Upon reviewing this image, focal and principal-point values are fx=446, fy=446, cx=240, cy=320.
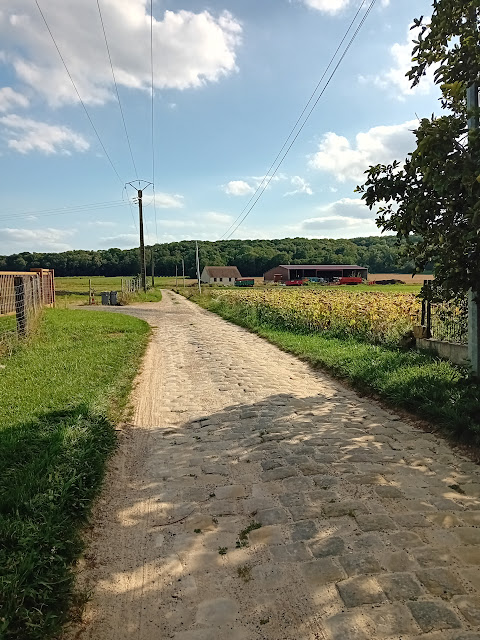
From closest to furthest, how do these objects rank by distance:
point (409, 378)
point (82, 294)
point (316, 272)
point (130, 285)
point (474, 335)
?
1. point (474, 335)
2. point (409, 378)
3. point (130, 285)
4. point (82, 294)
5. point (316, 272)

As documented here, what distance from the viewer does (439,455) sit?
464cm

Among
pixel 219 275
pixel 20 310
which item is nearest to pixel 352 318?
pixel 20 310

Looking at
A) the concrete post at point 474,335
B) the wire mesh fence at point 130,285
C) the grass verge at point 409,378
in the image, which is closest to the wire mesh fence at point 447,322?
the grass verge at point 409,378

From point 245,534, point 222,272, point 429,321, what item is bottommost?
point 245,534

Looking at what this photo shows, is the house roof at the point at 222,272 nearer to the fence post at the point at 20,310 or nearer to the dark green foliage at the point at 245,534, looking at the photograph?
the fence post at the point at 20,310

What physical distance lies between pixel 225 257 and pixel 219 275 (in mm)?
19430

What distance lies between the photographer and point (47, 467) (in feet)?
12.8

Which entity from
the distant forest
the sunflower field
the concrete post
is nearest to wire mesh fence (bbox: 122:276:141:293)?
the sunflower field

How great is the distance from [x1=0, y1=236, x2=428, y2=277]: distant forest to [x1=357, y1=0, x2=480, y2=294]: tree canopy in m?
88.0

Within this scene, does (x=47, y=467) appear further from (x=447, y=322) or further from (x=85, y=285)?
(x=85, y=285)

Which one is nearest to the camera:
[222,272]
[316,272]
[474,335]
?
[474,335]

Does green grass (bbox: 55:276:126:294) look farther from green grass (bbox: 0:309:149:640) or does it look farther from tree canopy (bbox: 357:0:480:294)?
tree canopy (bbox: 357:0:480:294)

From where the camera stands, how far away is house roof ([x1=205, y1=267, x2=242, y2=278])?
96.4 m

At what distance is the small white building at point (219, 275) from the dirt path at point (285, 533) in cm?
8990
